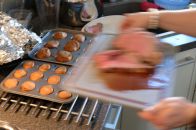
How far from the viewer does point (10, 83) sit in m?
0.98

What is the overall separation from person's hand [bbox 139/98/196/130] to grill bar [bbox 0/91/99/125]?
26 cm

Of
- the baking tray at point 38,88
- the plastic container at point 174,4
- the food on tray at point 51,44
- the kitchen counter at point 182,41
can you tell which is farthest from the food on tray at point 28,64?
the plastic container at point 174,4

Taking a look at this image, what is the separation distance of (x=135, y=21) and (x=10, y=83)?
1.35ft

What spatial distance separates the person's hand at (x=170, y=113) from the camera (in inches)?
26.2

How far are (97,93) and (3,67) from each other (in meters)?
0.40

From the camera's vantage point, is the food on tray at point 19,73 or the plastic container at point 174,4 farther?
the plastic container at point 174,4

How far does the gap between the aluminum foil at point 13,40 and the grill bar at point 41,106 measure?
0.44 feet

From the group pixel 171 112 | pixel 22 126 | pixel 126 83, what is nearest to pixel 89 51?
pixel 126 83

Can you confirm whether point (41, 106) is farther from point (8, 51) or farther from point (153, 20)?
point (153, 20)

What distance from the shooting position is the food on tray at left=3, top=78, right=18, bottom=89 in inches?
38.4

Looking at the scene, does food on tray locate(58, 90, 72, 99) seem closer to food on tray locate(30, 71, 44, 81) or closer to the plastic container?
food on tray locate(30, 71, 44, 81)

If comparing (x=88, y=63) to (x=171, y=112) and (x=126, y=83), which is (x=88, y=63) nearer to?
(x=126, y=83)

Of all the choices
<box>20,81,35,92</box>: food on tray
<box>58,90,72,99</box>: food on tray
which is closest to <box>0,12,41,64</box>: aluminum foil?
<box>20,81,35,92</box>: food on tray

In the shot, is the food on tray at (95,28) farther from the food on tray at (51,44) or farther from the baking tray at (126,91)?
the baking tray at (126,91)
